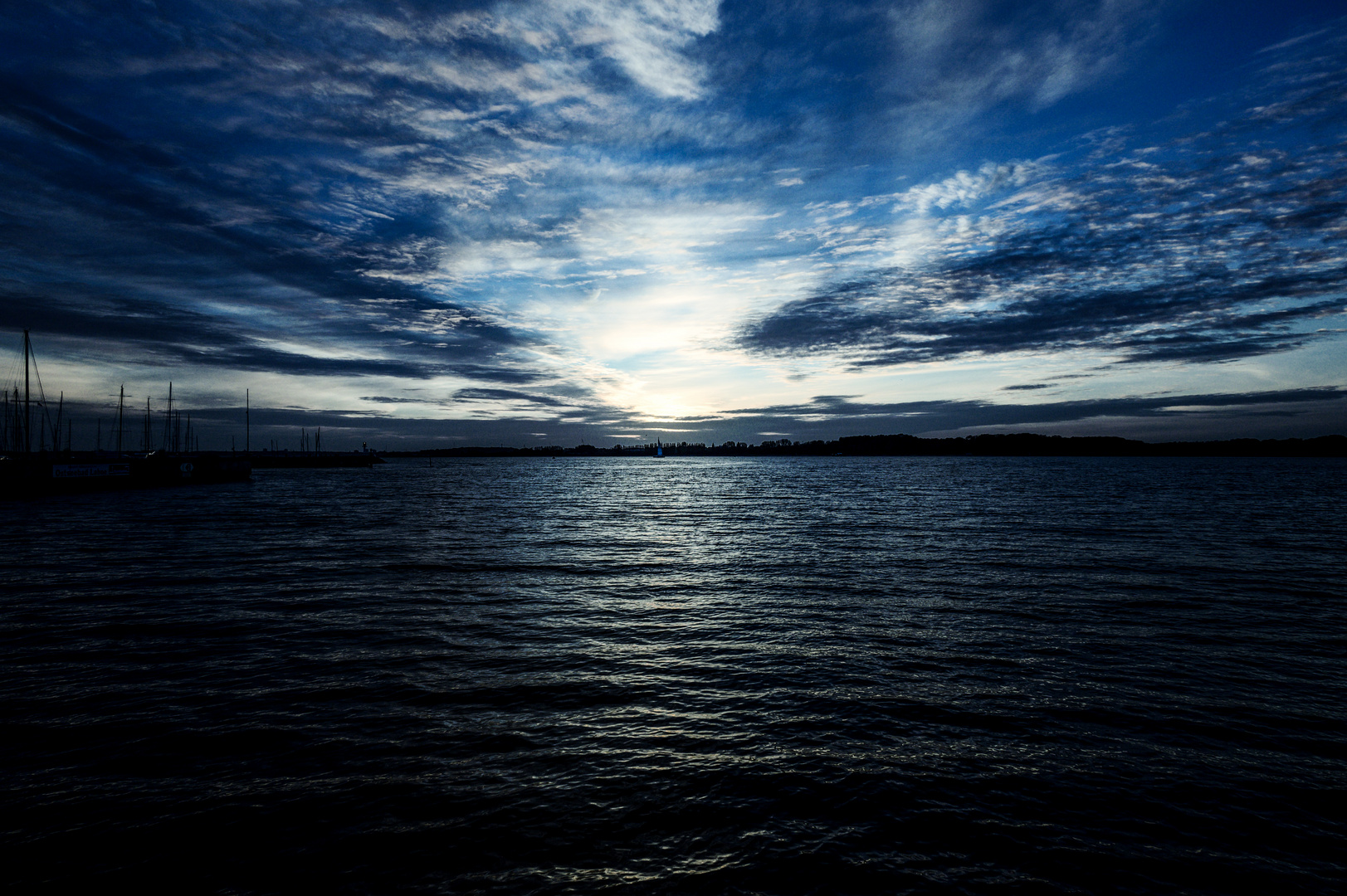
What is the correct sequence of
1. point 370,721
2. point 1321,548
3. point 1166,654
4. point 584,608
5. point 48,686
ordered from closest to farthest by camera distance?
point 370,721 → point 48,686 → point 1166,654 → point 584,608 → point 1321,548

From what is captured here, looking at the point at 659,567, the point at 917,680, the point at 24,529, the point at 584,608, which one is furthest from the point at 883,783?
the point at 24,529

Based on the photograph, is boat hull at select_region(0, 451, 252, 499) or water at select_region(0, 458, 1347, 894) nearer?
water at select_region(0, 458, 1347, 894)

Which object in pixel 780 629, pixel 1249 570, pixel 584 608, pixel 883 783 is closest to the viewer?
pixel 883 783

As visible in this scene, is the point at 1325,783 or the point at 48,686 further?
the point at 48,686

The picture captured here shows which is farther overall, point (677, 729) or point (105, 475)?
point (105, 475)

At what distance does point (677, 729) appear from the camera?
11.0 m

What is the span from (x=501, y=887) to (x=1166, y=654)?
54.9 ft

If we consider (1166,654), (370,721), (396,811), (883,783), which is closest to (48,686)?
(370,721)

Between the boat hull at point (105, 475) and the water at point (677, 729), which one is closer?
the water at point (677, 729)

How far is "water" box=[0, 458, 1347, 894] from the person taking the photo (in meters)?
7.41

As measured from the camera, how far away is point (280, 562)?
29.6m

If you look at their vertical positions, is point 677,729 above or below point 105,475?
below

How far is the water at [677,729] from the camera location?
292 inches

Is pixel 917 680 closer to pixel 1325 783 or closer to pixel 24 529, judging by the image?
pixel 1325 783
